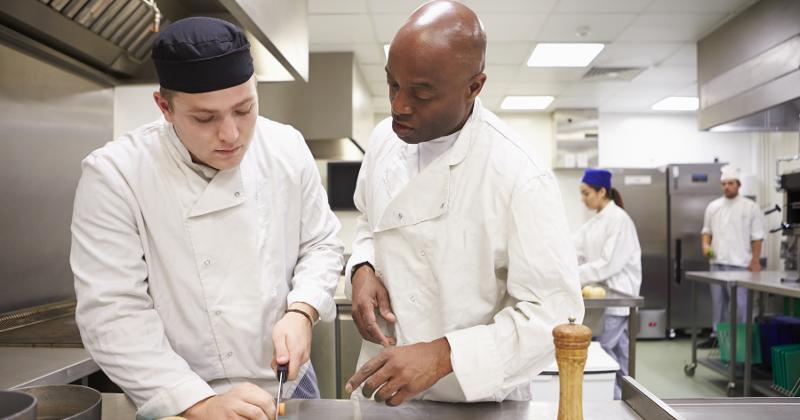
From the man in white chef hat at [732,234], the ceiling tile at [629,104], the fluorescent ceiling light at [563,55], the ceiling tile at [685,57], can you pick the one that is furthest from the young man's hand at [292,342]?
the ceiling tile at [629,104]

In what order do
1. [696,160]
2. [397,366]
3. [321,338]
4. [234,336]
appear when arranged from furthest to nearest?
[696,160] < [321,338] < [234,336] < [397,366]

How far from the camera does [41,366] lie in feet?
4.57

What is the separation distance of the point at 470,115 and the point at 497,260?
0.31 meters

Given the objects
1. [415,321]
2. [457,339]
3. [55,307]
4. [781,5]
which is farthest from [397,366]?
[781,5]

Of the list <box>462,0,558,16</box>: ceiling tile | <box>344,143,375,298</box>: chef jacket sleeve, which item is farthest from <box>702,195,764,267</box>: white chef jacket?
<box>344,143,375,298</box>: chef jacket sleeve

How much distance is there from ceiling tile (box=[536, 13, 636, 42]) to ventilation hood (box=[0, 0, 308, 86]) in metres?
2.33

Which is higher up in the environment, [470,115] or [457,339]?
[470,115]

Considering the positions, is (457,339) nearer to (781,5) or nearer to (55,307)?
(55,307)

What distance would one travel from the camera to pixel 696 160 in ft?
24.6

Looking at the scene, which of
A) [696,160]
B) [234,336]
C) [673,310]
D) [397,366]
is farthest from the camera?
[696,160]

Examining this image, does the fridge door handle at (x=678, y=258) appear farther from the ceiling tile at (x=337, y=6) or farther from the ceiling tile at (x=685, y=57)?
the ceiling tile at (x=337, y=6)

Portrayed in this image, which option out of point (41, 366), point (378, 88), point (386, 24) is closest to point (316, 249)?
point (41, 366)

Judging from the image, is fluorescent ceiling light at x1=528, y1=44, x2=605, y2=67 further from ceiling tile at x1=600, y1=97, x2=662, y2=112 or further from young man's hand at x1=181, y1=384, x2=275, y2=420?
young man's hand at x1=181, y1=384, x2=275, y2=420

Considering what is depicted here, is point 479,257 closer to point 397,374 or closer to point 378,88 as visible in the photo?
point 397,374
